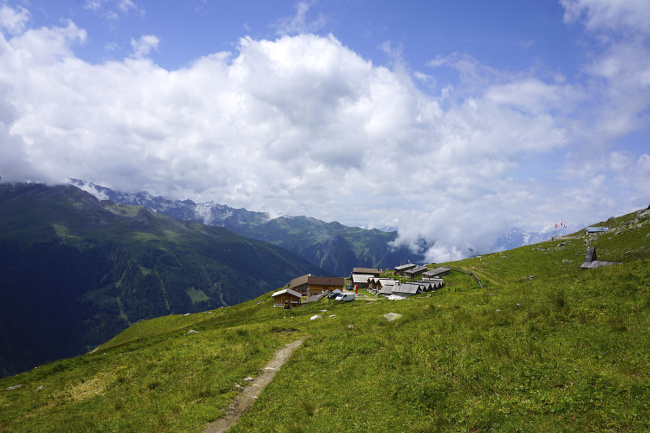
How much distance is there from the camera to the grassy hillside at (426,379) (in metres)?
10.8

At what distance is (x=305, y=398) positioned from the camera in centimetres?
1638

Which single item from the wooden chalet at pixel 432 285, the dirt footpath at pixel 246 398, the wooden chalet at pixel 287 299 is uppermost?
the dirt footpath at pixel 246 398

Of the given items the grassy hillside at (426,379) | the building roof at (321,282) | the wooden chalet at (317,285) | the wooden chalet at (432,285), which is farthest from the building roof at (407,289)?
the grassy hillside at (426,379)

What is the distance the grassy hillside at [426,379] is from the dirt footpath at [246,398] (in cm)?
69

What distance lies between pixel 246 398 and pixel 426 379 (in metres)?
11.7

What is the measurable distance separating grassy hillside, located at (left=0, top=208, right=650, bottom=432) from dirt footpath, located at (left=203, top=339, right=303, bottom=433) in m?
0.69

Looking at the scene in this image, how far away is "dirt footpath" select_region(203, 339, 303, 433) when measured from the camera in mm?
15974

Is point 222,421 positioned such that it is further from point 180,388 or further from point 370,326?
point 370,326

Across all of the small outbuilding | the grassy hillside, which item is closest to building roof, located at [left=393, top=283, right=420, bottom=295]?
the small outbuilding

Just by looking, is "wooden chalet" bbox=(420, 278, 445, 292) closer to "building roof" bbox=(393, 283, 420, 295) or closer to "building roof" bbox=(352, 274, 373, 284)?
"building roof" bbox=(393, 283, 420, 295)

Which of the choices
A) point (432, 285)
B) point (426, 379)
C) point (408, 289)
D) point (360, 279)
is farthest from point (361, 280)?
point (426, 379)

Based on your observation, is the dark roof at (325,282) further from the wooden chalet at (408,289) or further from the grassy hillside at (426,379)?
the grassy hillside at (426,379)

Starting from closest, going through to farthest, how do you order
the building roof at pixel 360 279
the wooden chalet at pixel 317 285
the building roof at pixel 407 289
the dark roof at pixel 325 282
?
the building roof at pixel 407 289, the building roof at pixel 360 279, the wooden chalet at pixel 317 285, the dark roof at pixel 325 282

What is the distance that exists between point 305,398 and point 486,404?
9.38m
